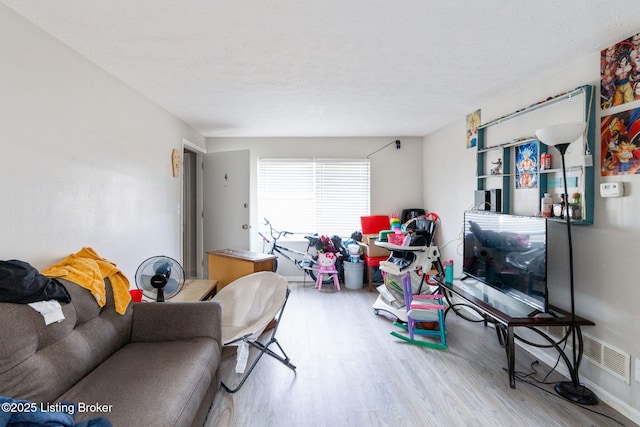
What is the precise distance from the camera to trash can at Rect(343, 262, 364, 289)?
5.05 meters

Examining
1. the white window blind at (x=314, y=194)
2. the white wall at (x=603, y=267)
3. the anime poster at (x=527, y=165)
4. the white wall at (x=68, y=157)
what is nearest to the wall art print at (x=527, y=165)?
the anime poster at (x=527, y=165)

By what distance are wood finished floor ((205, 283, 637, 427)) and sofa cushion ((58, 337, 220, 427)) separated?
0.44 metres

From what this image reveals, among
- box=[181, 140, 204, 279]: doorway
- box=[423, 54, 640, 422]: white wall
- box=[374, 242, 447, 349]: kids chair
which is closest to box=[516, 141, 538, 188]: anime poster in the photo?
box=[423, 54, 640, 422]: white wall

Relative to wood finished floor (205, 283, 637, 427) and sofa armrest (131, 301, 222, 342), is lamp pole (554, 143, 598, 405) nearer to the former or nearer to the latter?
wood finished floor (205, 283, 637, 427)

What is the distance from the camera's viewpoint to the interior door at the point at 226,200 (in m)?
4.89

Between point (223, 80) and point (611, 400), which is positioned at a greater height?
point (223, 80)

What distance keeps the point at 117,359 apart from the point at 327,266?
334 cm

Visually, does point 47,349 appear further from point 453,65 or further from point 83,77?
point 453,65

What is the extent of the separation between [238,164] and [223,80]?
6.99 ft

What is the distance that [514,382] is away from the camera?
2.41 metres

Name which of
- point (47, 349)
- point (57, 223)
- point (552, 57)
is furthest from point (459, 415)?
point (57, 223)

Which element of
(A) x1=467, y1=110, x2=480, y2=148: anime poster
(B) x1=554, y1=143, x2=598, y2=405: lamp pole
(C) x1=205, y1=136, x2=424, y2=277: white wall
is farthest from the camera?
(C) x1=205, y1=136, x2=424, y2=277: white wall

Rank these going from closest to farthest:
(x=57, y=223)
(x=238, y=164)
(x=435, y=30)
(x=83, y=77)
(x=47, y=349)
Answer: (x=47, y=349) < (x=435, y=30) < (x=57, y=223) < (x=83, y=77) < (x=238, y=164)

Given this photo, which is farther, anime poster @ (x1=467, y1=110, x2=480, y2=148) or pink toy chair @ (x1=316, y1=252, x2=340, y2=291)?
pink toy chair @ (x1=316, y1=252, x2=340, y2=291)
